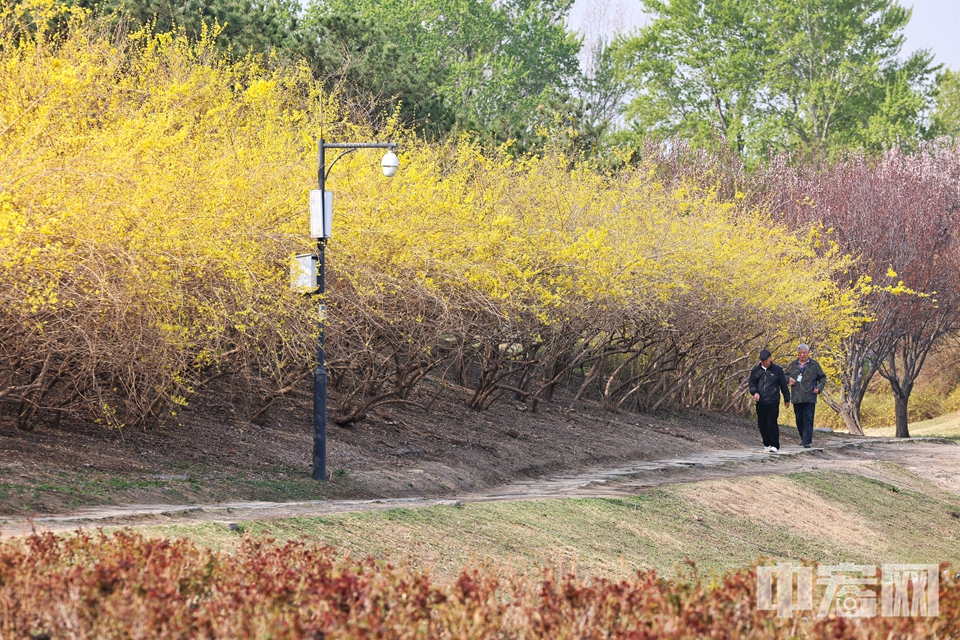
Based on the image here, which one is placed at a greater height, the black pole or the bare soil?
the black pole

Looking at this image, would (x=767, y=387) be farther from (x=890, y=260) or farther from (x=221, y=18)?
(x=890, y=260)

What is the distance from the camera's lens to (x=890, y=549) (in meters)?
14.1

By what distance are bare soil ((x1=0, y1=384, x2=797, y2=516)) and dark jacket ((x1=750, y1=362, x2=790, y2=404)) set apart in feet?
6.37

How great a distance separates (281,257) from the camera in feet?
44.7

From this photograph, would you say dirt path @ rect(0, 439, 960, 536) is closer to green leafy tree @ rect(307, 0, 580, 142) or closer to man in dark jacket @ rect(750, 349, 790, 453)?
man in dark jacket @ rect(750, 349, 790, 453)

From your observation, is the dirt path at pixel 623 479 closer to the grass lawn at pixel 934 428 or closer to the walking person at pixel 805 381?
the walking person at pixel 805 381

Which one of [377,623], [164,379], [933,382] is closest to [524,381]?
[164,379]

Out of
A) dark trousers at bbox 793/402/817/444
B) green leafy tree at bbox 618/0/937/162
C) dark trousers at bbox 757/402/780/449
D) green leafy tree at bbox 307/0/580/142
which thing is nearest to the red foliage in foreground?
dark trousers at bbox 757/402/780/449

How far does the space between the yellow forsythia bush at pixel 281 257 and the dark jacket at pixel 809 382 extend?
235 cm

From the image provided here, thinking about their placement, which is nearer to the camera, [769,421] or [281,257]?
[281,257]

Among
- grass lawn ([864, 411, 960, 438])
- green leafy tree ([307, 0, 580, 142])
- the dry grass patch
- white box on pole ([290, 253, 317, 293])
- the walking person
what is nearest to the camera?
white box on pole ([290, 253, 317, 293])

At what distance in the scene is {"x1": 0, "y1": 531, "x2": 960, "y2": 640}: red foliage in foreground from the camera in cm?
496

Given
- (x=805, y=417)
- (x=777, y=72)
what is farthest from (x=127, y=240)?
(x=777, y=72)

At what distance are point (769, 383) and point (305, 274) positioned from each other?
902 centimetres
